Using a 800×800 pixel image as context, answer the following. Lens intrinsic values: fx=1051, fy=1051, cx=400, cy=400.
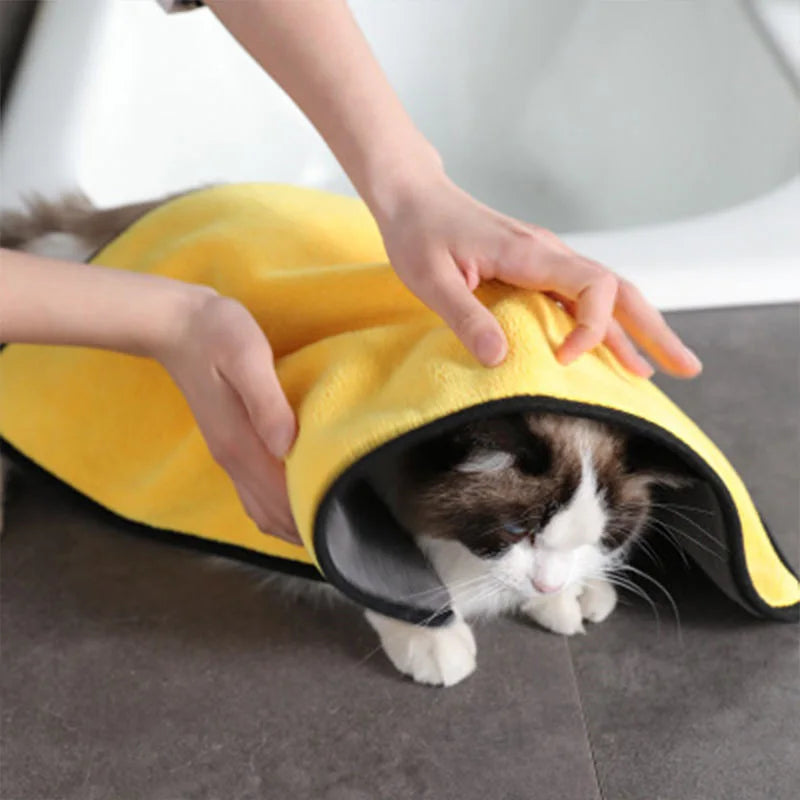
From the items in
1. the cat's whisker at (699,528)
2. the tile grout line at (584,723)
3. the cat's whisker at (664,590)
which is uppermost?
the cat's whisker at (699,528)

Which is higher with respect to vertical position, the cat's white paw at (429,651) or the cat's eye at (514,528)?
the cat's eye at (514,528)

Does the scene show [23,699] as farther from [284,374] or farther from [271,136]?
[271,136]

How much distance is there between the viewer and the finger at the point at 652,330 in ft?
2.55

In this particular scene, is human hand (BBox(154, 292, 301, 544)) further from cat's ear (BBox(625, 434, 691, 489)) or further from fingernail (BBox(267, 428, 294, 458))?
cat's ear (BBox(625, 434, 691, 489))

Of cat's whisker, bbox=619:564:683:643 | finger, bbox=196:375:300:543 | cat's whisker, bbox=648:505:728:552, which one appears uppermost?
finger, bbox=196:375:300:543

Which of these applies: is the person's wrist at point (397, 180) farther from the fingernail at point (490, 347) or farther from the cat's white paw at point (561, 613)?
the cat's white paw at point (561, 613)

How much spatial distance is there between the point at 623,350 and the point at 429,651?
32 cm

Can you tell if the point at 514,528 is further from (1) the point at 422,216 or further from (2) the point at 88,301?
(2) the point at 88,301

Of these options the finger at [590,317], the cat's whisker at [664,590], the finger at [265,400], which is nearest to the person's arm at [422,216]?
the finger at [590,317]

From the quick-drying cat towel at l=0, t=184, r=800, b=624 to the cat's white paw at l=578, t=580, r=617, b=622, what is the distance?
0.28ft

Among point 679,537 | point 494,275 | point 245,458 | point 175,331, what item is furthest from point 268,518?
point 679,537

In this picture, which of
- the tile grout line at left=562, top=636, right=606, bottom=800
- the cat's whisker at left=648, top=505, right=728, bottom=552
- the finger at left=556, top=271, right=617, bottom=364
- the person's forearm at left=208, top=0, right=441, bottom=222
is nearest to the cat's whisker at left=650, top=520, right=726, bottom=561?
the cat's whisker at left=648, top=505, right=728, bottom=552

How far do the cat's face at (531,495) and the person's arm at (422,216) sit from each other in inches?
2.8

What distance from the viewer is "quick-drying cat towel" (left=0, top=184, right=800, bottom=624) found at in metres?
0.71
